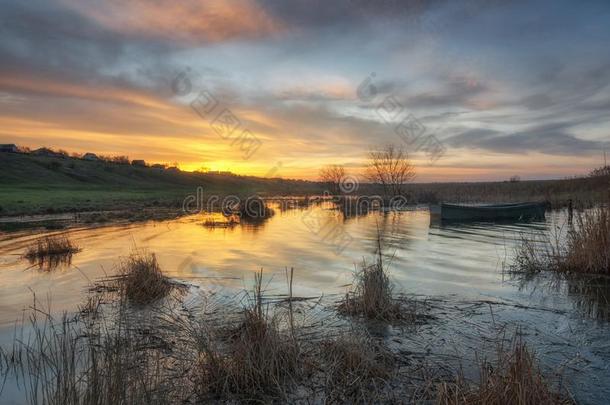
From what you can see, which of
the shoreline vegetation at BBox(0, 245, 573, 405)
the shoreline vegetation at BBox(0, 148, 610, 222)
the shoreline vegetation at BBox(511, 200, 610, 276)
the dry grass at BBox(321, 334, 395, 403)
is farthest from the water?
the shoreline vegetation at BBox(0, 148, 610, 222)

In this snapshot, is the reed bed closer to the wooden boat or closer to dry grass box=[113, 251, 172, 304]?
dry grass box=[113, 251, 172, 304]

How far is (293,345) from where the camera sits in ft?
20.1

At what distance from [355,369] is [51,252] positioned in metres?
15.4

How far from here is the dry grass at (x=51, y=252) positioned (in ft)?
51.0

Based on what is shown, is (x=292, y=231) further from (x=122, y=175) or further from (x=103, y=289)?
(x=122, y=175)

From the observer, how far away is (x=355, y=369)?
18.8 ft

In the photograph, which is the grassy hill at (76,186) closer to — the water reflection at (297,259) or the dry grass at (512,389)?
the water reflection at (297,259)

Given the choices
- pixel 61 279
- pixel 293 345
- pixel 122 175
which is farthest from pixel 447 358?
pixel 122 175

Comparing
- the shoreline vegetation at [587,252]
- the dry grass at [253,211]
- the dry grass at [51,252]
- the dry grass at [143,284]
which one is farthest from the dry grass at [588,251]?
the dry grass at [253,211]

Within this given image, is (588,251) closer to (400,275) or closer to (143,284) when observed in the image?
(400,275)

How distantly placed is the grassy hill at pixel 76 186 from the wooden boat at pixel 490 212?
32953 mm

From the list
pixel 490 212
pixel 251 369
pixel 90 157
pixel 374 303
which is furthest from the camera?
pixel 90 157

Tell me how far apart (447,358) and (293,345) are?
2420 mm

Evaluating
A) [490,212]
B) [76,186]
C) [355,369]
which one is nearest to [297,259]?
[355,369]
